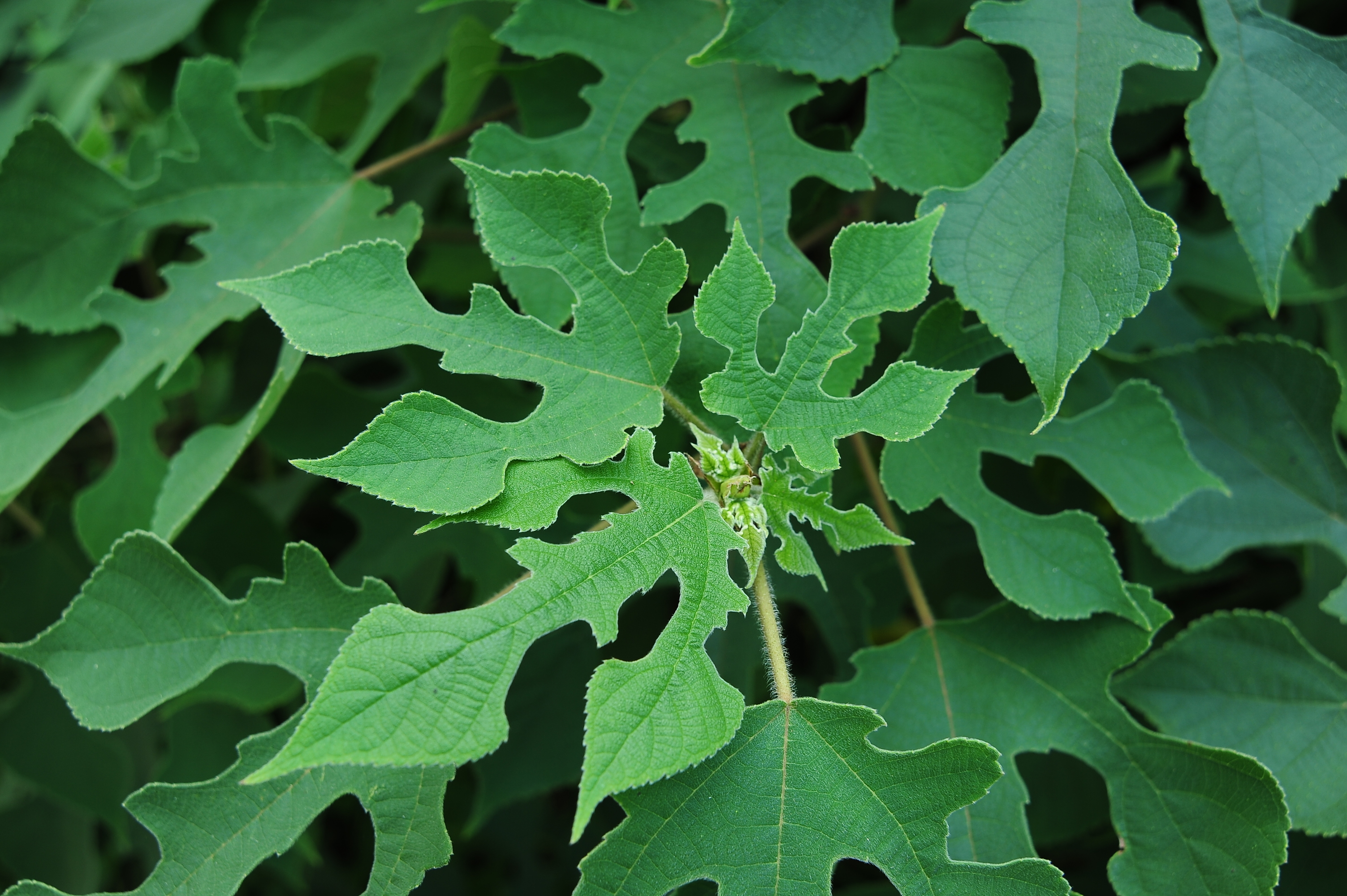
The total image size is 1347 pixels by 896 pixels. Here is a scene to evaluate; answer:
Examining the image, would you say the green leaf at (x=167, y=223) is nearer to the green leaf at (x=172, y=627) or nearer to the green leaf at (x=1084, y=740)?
the green leaf at (x=172, y=627)

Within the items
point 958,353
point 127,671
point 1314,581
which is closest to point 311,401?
point 127,671

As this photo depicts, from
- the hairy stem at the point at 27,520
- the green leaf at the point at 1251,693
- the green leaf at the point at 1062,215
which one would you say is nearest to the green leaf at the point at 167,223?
the hairy stem at the point at 27,520

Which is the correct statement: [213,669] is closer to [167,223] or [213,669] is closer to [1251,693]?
[167,223]

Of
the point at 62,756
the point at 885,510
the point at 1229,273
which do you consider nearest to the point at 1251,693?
the point at 885,510

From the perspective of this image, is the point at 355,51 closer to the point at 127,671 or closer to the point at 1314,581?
the point at 127,671

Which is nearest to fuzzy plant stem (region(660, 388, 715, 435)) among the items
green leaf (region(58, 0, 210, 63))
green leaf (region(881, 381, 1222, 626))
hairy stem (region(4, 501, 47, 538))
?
green leaf (region(881, 381, 1222, 626))

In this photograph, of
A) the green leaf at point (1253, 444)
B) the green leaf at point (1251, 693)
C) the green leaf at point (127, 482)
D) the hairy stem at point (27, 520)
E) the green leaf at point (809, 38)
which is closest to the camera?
the green leaf at point (809, 38)
